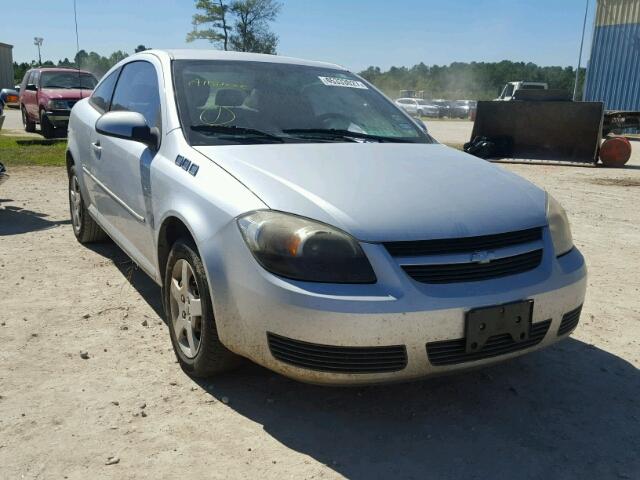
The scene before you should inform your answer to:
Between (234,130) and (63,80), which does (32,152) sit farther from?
(234,130)

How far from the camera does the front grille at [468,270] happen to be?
2.30m

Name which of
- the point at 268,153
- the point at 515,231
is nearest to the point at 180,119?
the point at 268,153

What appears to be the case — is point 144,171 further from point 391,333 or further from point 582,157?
point 582,157

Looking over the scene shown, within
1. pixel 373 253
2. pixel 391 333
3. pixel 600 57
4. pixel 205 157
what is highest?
pixel 600 57

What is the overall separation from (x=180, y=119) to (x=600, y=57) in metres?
27.3

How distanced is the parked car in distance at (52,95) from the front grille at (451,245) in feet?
45.4

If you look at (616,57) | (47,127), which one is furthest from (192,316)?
(616,57)

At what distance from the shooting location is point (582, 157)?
1262 cm

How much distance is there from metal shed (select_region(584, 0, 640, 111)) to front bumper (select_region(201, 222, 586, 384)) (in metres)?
25.9

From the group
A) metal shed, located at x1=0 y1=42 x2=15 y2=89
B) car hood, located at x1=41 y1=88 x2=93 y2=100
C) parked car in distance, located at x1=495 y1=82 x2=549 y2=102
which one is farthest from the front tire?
metal shed, located at x1=0 y1=42 x2=15 y2=89

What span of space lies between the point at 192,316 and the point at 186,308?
84 mm

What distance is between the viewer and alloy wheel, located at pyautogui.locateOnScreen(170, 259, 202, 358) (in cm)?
279

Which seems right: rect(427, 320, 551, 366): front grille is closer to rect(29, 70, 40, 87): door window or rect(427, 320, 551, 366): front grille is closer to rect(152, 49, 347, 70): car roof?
rect(152, 49, 347, 70): car roof

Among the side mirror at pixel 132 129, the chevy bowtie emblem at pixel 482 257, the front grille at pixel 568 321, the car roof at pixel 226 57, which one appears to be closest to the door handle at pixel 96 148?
the car roof at pixel 226 57
